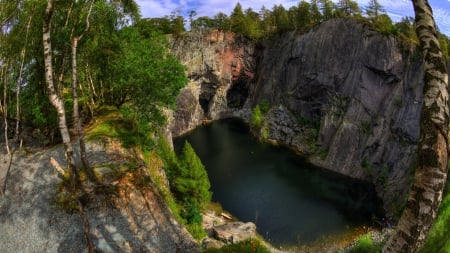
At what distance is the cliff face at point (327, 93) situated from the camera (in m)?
53.7

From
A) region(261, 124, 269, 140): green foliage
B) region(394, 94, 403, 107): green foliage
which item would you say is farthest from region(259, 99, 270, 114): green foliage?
region(394, 94, 403, 107): green foliage

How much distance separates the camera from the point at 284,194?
49438 millimetres

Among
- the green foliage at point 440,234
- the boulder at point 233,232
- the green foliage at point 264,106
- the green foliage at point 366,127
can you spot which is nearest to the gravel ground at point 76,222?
the green foliage at point 440,234

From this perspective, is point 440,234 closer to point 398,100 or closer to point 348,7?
point 398,100

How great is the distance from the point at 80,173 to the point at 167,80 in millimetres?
9800

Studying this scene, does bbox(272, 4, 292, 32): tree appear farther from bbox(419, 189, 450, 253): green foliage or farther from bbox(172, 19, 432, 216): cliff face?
bbox(419, 189, 450, 253): green foliage

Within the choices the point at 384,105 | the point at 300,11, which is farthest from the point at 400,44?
the point at 300,11

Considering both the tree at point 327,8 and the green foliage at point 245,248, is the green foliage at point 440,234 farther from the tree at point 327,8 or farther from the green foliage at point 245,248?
the tree at point 327,8

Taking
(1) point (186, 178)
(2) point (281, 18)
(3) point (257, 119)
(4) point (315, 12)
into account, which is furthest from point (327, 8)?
(1) point (186, 178)

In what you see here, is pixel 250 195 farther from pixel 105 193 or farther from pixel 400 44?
pixel 400 44

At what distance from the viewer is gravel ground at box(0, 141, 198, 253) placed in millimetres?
17391

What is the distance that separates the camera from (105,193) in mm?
19469

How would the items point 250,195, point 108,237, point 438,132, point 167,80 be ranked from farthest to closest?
point 250,195 → point 167,80 → point 108,237 → point 438,132

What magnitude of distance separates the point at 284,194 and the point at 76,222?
3584cm
